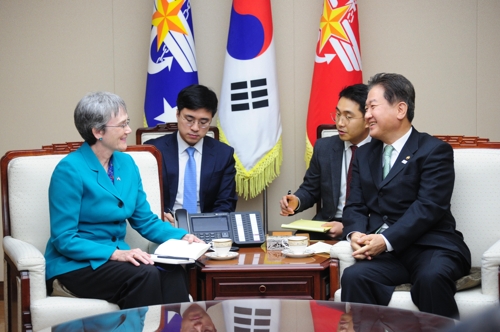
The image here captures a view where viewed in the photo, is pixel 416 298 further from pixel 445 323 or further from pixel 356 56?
pixel 356 56

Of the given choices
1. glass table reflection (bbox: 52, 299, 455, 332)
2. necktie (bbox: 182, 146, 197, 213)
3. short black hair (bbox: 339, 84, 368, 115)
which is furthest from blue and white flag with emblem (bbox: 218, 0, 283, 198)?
glass table reflection (bbox: 52, 299, 455, 332)

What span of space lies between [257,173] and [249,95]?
543mm

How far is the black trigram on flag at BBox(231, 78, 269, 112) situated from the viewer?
4.46m

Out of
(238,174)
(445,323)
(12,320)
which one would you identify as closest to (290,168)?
(238,174)

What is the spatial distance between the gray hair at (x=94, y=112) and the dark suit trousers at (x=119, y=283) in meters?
0.58

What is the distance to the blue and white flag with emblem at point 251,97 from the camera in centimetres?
444

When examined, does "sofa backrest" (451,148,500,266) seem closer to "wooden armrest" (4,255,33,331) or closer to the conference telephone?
the conference telephone

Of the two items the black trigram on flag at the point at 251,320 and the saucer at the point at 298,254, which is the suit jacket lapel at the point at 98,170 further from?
the black trigram on flag at the point at 251,320

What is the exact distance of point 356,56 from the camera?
14.4 feet

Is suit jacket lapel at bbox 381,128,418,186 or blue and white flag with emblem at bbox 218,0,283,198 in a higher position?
blue and white flag with emblem at bbox 218,0,283,198

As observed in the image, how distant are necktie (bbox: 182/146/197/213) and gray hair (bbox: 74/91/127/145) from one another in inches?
34.1

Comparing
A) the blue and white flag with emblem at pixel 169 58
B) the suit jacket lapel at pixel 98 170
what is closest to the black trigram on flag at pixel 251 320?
the suit jacket lapel at pixel 98 170

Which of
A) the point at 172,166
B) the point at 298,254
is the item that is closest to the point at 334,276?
the point at 298,254

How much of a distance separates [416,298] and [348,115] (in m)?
1.22
